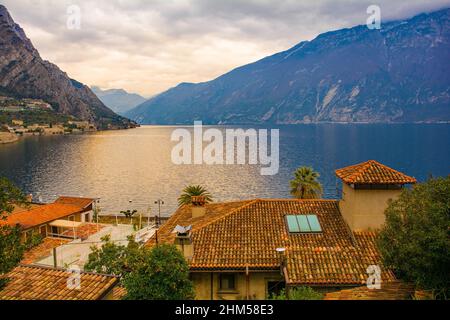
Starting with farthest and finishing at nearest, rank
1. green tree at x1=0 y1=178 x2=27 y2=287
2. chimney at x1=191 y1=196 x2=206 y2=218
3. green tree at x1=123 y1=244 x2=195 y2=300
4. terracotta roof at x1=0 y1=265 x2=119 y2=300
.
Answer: chimney at x1=191 y1=196 x2=206 y2=218
green tree at x1=123 y1=244 x2=195 y2=300
terracotta roof at x1=0 y1=265 x2=119 y2=300
green tree at x1=0 y1=178 x2=27 y2=287

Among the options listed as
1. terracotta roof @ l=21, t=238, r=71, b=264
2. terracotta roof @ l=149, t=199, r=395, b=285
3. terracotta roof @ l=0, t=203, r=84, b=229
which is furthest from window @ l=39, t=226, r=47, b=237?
terracotta roof @ l=149, t=199, r=395, b=285

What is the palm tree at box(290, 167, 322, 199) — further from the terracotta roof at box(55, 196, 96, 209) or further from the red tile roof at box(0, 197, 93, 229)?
the terracotta roof at box(55, 196, 96, 209)

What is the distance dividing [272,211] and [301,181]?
1851 cm

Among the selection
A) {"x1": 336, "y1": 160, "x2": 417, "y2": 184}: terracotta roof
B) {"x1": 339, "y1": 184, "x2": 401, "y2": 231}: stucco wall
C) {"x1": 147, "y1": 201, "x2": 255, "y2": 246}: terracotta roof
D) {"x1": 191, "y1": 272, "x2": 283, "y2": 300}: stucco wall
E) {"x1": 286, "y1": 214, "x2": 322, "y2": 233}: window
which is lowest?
{"x1": 191, "y1": 272, "x2": 283, "y2": 300}: stucco wall

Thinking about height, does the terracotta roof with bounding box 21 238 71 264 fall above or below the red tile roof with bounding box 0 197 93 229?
below

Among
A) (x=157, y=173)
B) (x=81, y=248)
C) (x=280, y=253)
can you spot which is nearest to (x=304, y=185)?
(x=280, y=253)

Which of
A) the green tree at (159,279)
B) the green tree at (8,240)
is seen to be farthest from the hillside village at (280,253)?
Answer: the green tree at (8,240)

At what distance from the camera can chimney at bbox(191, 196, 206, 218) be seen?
1140 inches

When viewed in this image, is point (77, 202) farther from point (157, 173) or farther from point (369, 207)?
point (157, 173)

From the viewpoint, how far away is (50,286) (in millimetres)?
14578

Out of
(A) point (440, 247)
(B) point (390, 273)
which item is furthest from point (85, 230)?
(A) point (440, 247)

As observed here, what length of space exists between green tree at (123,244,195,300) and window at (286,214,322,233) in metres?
10.0

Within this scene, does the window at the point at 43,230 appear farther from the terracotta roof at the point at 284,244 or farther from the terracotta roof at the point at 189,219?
the terracotta roof at the point at 284,244

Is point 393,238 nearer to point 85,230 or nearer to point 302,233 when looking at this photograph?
point 302,233
